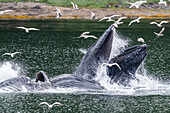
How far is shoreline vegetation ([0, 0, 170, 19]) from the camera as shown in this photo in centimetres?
9512

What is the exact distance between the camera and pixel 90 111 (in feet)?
79.6

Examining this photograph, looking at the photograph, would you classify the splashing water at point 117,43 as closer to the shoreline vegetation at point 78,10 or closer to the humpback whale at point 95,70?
the humpback whale at point 95,70

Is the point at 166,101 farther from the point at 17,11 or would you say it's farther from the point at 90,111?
the point at 17,11

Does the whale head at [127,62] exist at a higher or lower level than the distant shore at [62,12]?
lower

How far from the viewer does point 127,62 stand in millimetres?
25859

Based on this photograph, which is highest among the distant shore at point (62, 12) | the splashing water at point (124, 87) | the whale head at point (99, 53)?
the distant shore at point (62, 12)

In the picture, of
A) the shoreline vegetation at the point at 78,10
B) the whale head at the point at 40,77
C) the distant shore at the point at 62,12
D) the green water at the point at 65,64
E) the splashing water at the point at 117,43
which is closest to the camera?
the green water at the point at 65,64

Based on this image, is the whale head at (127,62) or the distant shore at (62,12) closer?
the whale head at (127,62)

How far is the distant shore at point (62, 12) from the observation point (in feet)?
310

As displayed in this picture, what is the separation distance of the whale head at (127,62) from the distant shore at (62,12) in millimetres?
67599

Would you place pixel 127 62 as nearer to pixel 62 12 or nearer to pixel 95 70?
pixel 95 70

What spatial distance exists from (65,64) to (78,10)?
201ft

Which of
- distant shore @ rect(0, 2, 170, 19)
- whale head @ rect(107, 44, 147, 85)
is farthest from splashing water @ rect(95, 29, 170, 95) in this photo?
distant shore @ rect(0, 2, 170, 19)

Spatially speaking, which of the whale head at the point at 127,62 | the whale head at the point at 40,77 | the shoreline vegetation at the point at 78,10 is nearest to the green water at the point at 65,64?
the whale head at the point at 40,77
